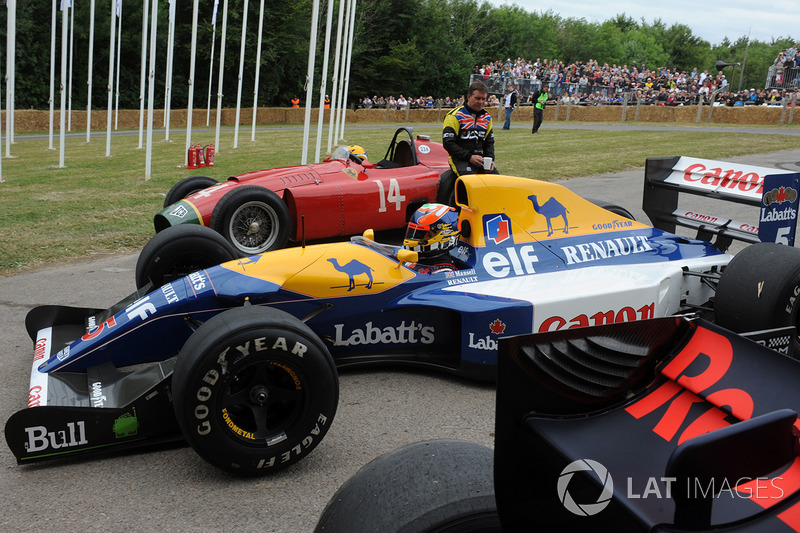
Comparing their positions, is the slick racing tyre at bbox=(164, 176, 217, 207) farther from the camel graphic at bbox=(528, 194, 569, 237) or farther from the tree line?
the tree line

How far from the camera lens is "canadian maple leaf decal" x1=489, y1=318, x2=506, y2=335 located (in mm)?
4684

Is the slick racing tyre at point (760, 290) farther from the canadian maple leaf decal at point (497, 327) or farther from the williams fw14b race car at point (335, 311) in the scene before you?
the canadian maple leaf decal at point (497, 327)

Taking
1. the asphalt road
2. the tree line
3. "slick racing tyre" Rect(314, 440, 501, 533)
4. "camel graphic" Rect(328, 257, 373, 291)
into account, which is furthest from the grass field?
the tree line

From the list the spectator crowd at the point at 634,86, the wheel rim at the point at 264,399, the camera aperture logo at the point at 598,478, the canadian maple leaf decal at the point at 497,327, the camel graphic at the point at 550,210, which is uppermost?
the spectator crowd at the point at 634,86

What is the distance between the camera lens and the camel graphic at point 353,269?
4742mm

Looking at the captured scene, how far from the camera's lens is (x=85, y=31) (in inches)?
1549

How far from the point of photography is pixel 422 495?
75.7 inches

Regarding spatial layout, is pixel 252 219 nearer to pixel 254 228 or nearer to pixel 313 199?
pixel 254 228

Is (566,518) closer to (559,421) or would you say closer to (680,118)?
(559,421)

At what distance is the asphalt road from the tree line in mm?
33662

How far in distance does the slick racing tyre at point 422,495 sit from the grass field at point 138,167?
7298 millimetres

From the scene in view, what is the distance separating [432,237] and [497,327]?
0.92 m

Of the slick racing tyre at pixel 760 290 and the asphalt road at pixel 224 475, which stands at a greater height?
the slick racing tyre at pixel 760 290

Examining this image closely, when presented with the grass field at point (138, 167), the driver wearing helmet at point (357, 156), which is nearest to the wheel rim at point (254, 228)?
the driver wearing helmet at point (357, 156)
